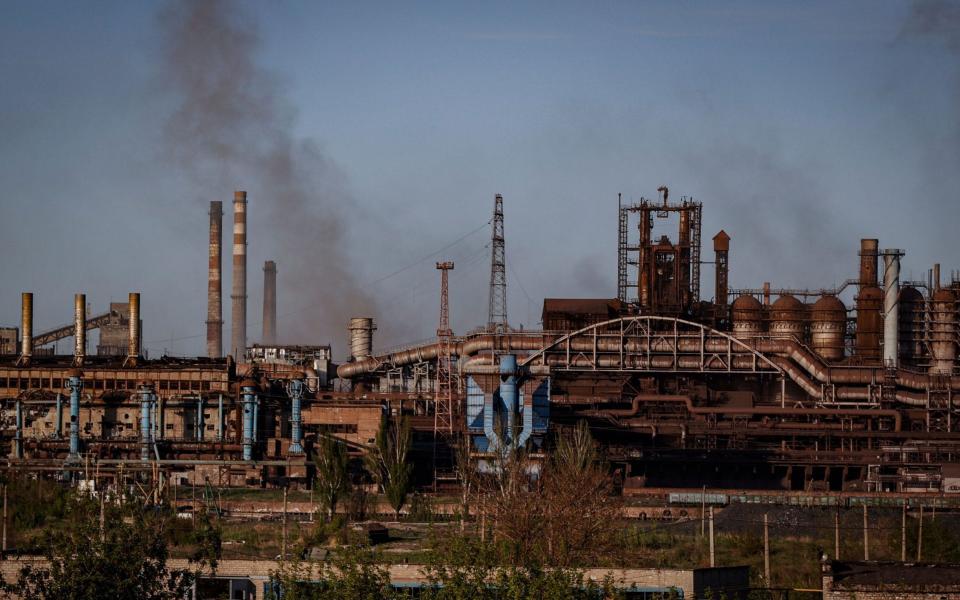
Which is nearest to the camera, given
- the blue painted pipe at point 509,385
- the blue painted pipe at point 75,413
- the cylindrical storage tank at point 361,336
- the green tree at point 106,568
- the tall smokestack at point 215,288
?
the green tree at point 106,568

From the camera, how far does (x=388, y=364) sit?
116750 millimetres

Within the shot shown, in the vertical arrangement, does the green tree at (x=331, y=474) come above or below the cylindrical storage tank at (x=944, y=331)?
below

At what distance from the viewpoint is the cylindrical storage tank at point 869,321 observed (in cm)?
11175

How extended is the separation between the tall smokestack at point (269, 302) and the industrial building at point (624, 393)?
3641 centimetres

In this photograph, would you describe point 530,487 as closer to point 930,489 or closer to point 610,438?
point 610,438

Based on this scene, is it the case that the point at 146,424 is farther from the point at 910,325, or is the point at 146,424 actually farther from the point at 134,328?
the point at 910,325

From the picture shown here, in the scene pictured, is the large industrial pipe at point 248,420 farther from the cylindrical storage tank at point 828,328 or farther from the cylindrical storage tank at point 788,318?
the cylindrical storage tank at point 828,328

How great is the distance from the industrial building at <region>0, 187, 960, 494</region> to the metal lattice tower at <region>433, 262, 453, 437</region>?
184 millimetres

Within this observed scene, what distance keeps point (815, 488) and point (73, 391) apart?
139 feet

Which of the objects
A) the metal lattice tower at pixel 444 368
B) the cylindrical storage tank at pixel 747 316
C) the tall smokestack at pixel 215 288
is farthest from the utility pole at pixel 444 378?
the tall smokestack at pixel 215 288

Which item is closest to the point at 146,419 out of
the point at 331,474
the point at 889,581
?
the point at 331,474

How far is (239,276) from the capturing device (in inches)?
5856

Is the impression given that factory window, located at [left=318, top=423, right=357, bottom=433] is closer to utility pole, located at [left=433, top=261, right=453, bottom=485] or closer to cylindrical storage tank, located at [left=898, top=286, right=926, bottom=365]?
utility pole, located at [left=433, top=261, right=453, bottom=485]

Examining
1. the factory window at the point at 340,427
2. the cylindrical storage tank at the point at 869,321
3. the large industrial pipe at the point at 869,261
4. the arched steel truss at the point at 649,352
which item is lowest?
the factory window at the point at 340,427
